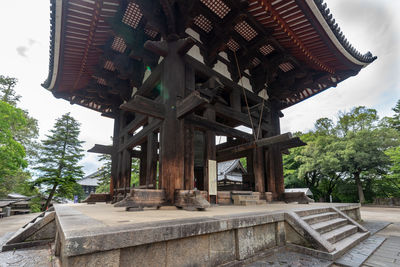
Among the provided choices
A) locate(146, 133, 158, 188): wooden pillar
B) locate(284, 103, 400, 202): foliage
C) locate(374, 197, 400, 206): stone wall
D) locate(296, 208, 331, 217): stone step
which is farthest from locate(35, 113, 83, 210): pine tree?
locate(374, 197, 400, 206): stone wall

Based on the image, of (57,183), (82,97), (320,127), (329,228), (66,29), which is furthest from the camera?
(320,127)

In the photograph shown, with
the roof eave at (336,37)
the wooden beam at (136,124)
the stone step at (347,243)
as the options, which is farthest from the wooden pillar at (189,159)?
the roof eave at (336,37)

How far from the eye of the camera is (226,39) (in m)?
5.66

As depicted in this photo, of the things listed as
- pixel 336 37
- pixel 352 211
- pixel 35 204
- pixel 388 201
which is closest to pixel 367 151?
pixel 388 201

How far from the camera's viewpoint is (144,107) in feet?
15.2

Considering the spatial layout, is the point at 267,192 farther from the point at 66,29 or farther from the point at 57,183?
the point at 57,183

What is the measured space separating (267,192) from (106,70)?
732 cm

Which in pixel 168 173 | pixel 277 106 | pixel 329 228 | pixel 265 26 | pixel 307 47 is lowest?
pixel 329 228

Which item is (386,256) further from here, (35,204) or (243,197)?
(35,204)

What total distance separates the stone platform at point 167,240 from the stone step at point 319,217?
82 centimetres

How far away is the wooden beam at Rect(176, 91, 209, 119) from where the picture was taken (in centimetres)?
420

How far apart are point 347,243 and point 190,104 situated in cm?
396

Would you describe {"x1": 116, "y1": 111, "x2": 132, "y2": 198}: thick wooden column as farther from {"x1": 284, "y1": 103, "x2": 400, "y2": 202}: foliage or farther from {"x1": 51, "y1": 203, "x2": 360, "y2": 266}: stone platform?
{"x1": 284, "y1": 103, "x2": 400, "y2": 202}: foliage

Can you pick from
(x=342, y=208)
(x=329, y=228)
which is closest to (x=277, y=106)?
(x=342, y=208)
